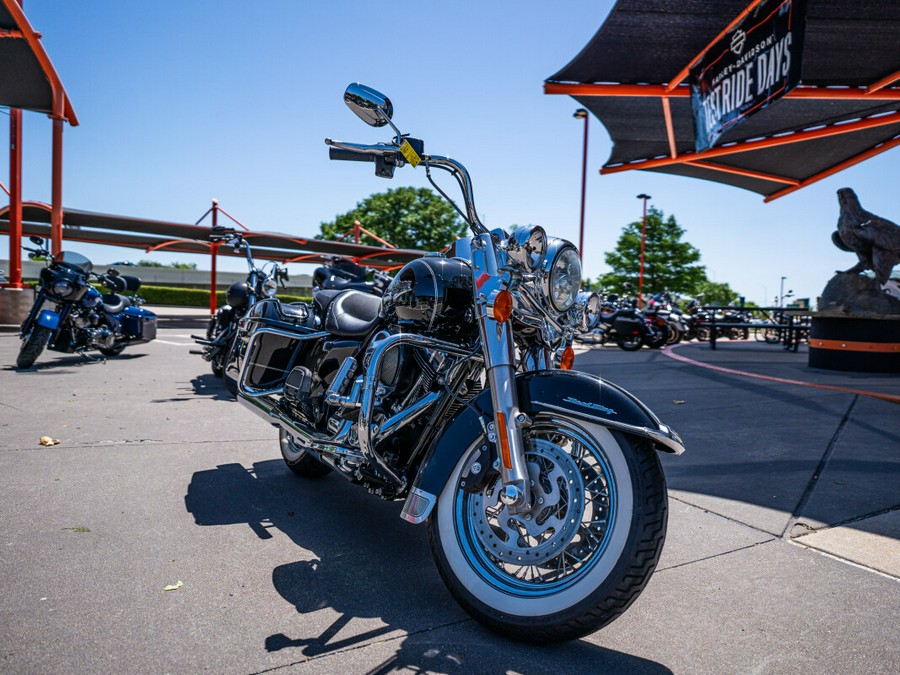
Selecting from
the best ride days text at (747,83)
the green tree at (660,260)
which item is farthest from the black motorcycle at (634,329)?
the green tree at (660,260)

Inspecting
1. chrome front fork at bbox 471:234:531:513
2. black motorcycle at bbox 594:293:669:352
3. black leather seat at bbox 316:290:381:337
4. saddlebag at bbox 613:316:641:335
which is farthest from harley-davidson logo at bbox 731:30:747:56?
chrome front fork at bbox 471:234:531:513

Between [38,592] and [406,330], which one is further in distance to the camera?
[406,330]

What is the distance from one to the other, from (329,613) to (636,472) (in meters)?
1.19

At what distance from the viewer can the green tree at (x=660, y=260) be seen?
45.0m

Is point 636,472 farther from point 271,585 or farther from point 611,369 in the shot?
point 611,369

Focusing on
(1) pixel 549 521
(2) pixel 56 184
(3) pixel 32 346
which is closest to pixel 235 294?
(3) pixel 32 346

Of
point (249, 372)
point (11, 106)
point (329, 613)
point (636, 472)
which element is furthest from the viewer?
point (11, 106)

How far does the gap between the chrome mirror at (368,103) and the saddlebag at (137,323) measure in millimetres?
9051

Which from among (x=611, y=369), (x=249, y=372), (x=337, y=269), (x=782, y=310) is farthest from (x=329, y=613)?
(x=782, y=310)

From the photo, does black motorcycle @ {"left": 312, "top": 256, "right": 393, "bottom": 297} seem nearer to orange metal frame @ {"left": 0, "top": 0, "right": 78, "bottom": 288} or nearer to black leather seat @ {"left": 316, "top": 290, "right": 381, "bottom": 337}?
black leather seat @ {"left": 316, "top": 290, "right": 381, "bottom": 337}

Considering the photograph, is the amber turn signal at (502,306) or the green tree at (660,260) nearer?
the amber turn signal at (502,306)

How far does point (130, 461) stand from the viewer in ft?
13.1

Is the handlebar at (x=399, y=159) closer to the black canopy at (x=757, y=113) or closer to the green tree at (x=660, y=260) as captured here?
the black canopy at (x=757, y=113)

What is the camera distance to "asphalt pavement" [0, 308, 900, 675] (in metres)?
1.94
